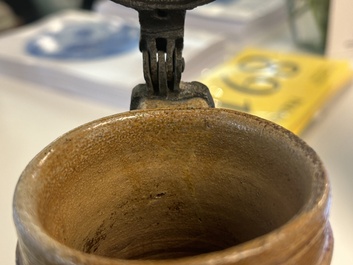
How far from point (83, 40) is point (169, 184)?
0.54 meters

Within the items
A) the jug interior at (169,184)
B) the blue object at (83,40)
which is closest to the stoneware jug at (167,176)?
the jug interior at (169,184)

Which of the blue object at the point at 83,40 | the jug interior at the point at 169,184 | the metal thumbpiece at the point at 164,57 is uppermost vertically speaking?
the metal thumbpiece at the point at 164,57

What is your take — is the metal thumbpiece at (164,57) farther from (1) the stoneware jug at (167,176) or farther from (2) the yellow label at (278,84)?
(2) the yellow label at (278,84)

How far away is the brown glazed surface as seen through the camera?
0.80ft

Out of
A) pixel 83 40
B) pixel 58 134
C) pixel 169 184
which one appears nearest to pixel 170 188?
pixel 169 184

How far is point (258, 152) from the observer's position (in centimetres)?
28

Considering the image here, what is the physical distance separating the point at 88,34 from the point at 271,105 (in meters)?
0.34

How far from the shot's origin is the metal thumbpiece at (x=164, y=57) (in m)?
0.30

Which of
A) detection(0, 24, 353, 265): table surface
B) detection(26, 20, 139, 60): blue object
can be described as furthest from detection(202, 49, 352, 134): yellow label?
detection(26, 20, 139, 60): blue object

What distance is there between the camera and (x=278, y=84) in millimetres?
677

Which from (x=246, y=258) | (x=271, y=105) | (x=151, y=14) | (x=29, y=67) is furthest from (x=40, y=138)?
(x=246, y=258)

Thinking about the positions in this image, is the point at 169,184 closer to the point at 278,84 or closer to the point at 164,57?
the point at 164,57

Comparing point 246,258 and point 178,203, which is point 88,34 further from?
point 246,258

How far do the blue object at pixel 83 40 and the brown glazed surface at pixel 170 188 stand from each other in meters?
0.48
